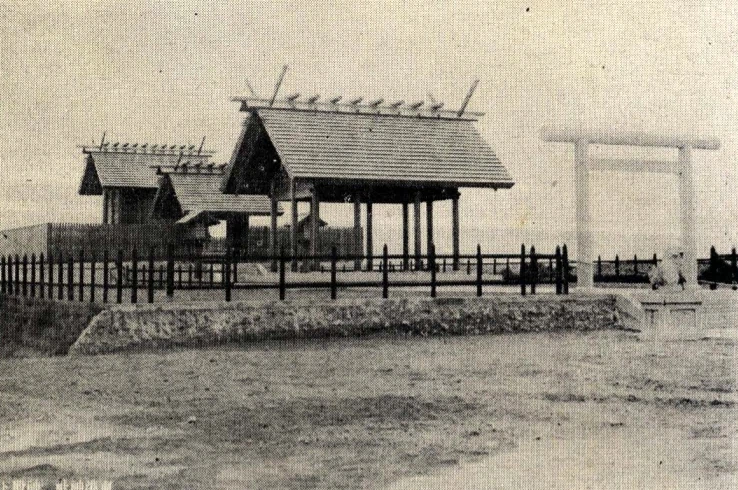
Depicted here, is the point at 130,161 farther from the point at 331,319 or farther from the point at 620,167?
the point at 620,167

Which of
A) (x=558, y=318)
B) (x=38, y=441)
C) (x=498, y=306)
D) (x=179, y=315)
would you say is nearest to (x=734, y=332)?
(x=558, y=318)

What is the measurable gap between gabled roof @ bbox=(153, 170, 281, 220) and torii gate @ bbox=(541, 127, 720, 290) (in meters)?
18.0

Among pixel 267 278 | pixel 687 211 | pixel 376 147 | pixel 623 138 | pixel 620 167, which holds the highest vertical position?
pixel 376 147

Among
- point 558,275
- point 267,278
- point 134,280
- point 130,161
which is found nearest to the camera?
point 134,280

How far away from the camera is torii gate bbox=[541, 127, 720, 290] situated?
17.4m

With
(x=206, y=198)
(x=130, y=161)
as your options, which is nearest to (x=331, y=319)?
(x=206, y=198)

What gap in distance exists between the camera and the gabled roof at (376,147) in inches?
806

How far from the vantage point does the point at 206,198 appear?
33.5 meters

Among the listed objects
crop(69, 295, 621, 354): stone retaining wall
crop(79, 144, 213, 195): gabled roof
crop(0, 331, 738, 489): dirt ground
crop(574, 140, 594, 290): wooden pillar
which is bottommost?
crop(0, 331, 738, 489): dirt ground

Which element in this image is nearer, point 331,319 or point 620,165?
point 331,319

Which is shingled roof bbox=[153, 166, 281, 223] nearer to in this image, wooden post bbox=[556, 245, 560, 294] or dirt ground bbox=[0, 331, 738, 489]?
wooden post bbox=[556, 245, 560, 294]

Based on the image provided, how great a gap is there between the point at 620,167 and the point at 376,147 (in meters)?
6.22

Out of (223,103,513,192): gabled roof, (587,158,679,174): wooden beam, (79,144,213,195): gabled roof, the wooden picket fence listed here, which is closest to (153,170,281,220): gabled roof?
(79,144,213,195): gabled roof

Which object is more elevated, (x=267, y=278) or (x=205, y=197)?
(x=205, y=197)
